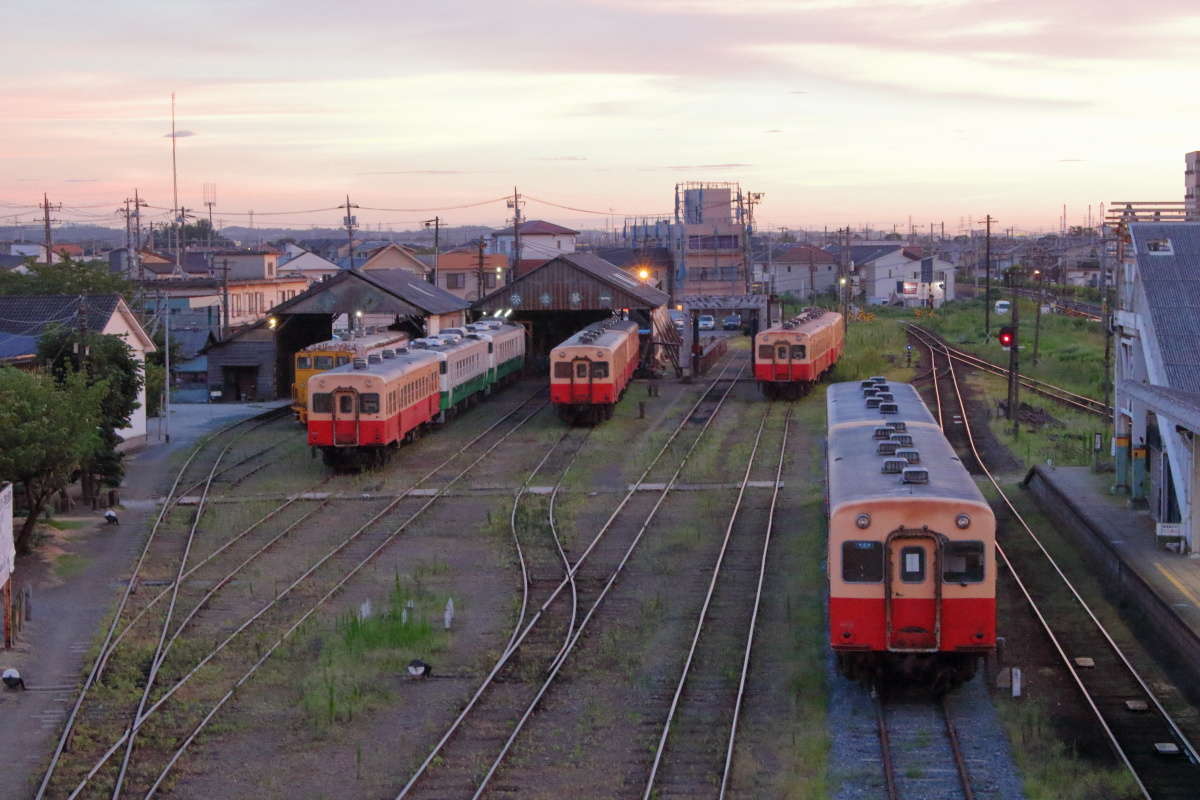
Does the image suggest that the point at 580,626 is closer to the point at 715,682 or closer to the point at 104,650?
the point at 715,682

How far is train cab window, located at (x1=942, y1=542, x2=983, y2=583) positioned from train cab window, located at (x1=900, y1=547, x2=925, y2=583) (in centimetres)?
19

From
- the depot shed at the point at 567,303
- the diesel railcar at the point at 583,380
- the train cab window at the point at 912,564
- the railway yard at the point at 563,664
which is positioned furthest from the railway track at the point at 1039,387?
the train cab window at the point at 912,564

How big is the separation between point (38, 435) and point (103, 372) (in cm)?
663

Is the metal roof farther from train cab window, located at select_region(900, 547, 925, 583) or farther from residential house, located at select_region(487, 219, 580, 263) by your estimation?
residential house, located at select_region(487, 219, 580, 263)

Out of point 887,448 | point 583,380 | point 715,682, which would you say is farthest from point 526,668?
point 583,380

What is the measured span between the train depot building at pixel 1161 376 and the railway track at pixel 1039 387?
569 cm

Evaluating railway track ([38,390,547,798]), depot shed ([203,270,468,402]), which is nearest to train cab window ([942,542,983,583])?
railway track ([38,390,547,798])

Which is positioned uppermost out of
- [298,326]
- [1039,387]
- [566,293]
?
[566,293]

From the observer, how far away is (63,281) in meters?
45.3

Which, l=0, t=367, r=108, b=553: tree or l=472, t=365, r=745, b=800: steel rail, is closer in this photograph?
l=472, t=365, r=745, b=800: steel rail

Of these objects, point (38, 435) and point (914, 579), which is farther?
point (38, 435)

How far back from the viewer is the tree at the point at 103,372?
23.8 metres

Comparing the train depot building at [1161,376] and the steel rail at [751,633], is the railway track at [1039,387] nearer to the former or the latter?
the train depot building at [1161,376]

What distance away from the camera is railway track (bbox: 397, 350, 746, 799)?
35.6ft
